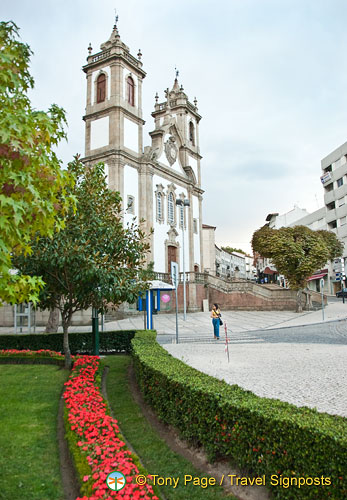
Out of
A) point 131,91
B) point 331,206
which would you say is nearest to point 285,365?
point 131,91

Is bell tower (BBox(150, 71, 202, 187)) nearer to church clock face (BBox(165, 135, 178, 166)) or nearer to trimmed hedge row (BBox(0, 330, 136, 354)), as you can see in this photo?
church clock face (BBox(165, 135, 178, 166))

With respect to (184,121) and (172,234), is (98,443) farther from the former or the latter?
(184,121)

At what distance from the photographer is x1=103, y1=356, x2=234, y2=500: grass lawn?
393 cm

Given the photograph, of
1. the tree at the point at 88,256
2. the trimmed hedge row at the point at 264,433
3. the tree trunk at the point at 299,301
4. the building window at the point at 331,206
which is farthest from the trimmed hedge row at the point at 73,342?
the building window at the point at 331,206

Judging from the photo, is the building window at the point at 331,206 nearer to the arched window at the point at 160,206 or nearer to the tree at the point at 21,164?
the arched window at the point at 160,206

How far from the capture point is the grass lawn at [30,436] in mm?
4016

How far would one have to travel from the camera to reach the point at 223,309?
30.3 meters

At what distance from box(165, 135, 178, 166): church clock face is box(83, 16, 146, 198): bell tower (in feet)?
14.0

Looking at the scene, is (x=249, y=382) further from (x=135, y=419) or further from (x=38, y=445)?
(x=38, y=445)

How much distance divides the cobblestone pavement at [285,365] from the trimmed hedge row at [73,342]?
173 centimetres

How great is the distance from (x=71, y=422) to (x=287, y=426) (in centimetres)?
294

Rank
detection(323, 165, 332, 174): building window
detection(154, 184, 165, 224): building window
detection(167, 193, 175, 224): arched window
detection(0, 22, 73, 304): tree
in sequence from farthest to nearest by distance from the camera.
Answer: detection(323, 165, 332, 174): building window
detection(167, 193, 175, 224): arched window
detection(154, 184, 165, 224): building window
detection(0, 22, 73, 304): tree

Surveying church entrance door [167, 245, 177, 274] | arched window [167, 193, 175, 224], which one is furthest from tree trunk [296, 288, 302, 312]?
arched window [167, 193, 175, 224]

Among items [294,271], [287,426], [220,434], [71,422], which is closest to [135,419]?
[71,422]
